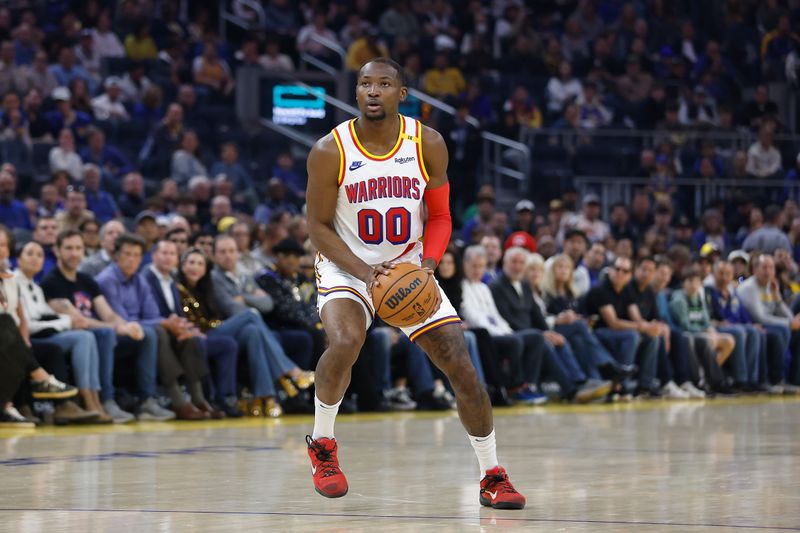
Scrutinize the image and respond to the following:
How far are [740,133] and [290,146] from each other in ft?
21.9

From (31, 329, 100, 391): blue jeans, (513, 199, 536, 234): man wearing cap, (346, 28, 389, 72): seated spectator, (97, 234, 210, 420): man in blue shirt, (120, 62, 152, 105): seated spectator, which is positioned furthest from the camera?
(346, 28, 389, 72): seated spectator

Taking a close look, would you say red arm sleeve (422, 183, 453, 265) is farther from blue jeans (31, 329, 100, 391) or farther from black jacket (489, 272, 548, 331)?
black jacket (489, 272, 548, 331)

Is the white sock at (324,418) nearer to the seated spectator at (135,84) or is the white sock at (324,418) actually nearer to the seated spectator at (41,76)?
the seated spectator at (41,76)

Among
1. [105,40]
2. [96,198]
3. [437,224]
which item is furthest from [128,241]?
[105,40]

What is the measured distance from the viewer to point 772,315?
614 inches

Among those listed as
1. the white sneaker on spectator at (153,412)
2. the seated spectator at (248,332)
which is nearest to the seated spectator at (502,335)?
the seated spectator at (248,332)

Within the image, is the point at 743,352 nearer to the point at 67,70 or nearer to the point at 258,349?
the point at 258,349

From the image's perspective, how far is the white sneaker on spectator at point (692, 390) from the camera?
1429 cm

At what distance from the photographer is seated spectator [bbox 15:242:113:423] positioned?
10.2 meters

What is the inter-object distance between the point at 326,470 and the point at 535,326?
7.68 metres

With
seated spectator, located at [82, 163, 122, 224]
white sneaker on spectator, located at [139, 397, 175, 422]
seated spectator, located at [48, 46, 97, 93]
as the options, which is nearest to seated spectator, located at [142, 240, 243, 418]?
white sneaker on spectator, located at [139, 397, 175, 422]

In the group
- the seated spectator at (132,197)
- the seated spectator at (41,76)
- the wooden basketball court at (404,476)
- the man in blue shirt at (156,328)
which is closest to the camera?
the wooden basketball court at (404,476)

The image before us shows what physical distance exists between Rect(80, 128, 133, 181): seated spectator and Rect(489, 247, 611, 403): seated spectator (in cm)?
481

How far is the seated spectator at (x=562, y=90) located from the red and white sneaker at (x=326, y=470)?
1548 cm
